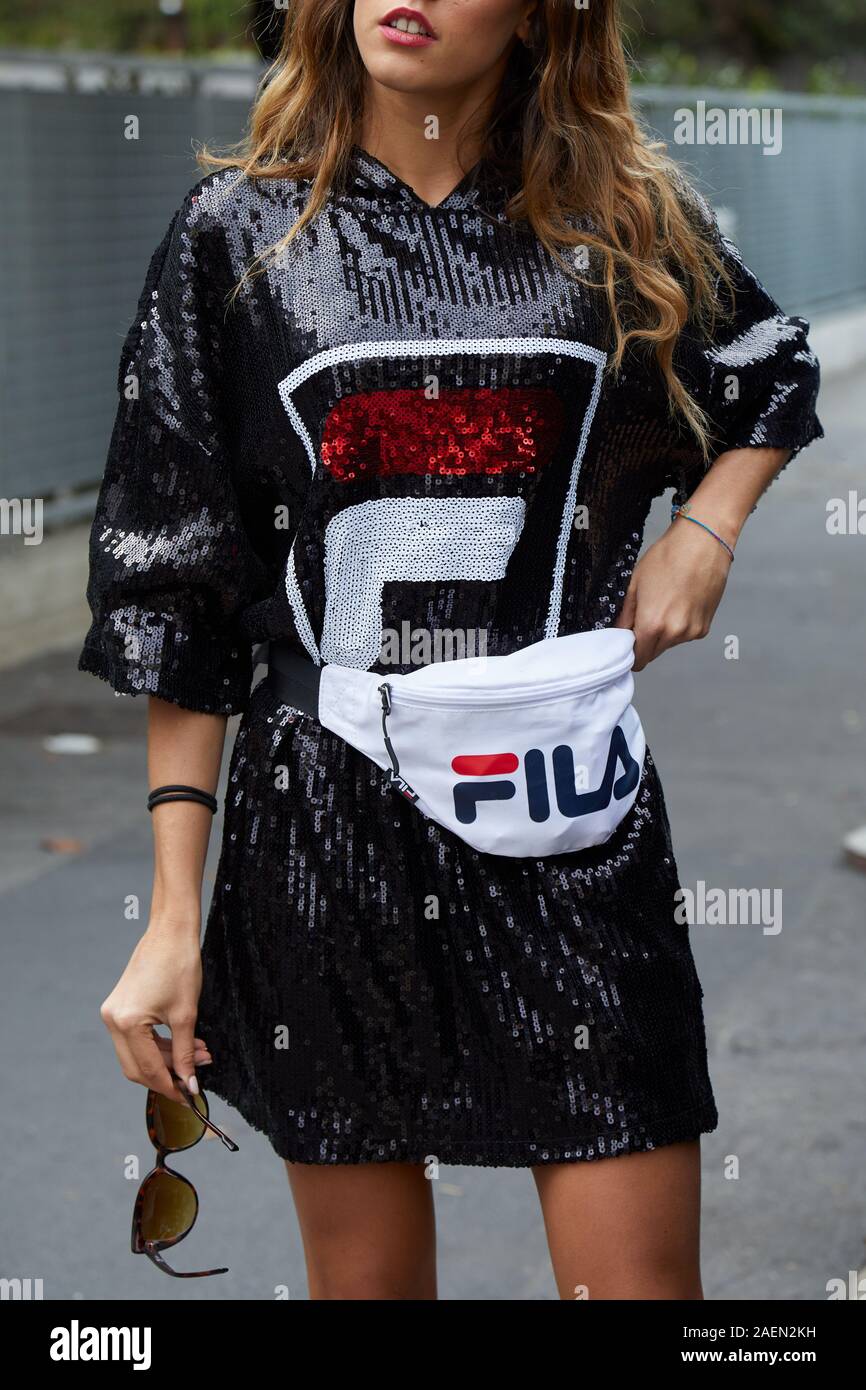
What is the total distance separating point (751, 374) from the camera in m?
2.22

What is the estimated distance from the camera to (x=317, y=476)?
2016 mm

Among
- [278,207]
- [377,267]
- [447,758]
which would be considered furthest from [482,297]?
[447,758]

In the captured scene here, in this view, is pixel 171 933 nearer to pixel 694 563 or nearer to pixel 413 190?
pixel 694 563

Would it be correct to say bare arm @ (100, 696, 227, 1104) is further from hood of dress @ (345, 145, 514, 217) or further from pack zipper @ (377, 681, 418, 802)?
hood of dress @ (345, 145, 514, 217)

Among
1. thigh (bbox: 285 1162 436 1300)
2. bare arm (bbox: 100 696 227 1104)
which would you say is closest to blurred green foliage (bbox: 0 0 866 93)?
bare arm (bbox: 100 696 227 1104)

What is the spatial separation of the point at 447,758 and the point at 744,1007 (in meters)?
3.16

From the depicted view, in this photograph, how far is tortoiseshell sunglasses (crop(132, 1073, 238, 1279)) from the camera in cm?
210

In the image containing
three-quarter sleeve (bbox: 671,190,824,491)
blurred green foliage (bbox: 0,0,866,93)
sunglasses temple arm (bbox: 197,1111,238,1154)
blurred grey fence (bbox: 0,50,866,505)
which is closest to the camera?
sunglasses temple arm (bbox: 197,1111,238,1154)

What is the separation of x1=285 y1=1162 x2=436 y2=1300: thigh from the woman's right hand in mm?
187

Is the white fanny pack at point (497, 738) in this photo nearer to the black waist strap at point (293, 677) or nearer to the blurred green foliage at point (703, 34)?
the black waist strap at point (293, 677)

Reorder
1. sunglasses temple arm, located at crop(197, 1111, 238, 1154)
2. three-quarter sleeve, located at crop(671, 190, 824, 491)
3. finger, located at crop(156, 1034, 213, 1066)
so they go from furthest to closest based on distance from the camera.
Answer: three-quarter sleeve, located at crop(671, 190, 824, 491)
finger, located at crop(156, 1034, 213, 1066)
sunglasses temple arm, located at crop(197, 1111, 238, 1154)

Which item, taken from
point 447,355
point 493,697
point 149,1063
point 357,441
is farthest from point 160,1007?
point 447,355

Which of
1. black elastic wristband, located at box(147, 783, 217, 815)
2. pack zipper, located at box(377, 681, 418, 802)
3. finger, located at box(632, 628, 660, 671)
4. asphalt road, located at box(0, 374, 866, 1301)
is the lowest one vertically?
asphalt road, located at box(0, 374, 866, 1301)

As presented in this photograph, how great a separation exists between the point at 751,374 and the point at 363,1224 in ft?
3.36
